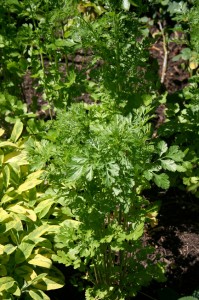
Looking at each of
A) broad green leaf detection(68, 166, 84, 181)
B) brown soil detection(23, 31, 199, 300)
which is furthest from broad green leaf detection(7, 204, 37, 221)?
broad green leaf detection(68, 166, 84, 181)

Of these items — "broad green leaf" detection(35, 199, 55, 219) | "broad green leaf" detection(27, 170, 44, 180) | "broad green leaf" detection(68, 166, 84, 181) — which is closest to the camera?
"broad green leaf" detection(68, 166, 84, 181)

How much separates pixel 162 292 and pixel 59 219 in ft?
2.68

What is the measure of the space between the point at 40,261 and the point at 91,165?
97 centimetres

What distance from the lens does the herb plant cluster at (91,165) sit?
1.96 m

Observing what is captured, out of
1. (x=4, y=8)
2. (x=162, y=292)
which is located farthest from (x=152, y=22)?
(x=162, y=292)

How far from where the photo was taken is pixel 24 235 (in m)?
2.65

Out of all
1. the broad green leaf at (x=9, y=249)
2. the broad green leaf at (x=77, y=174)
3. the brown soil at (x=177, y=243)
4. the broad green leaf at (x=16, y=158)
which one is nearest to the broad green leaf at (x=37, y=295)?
the broad green leaf at (x=9, y=249)

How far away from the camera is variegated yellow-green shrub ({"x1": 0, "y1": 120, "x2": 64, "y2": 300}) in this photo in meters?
2.47

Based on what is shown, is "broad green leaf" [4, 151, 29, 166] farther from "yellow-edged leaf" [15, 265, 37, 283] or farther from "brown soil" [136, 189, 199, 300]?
"brown soil" [136, 189, 199, 300]

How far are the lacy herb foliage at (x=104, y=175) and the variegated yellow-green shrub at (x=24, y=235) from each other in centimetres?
17

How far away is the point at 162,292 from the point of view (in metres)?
2.69

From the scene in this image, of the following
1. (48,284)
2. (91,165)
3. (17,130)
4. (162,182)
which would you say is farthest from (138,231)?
(17,130)

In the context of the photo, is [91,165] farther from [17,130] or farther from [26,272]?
[17,130]

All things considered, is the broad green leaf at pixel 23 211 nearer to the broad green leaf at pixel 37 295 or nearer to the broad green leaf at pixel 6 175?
the broad green leaf at pixel 6 175
